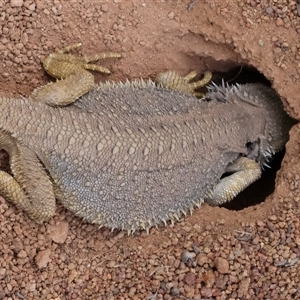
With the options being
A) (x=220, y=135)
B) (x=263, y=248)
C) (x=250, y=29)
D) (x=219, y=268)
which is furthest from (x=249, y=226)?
(x=250, y=29)

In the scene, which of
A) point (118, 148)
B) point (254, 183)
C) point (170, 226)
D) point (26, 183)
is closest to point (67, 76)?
point (118, 148)

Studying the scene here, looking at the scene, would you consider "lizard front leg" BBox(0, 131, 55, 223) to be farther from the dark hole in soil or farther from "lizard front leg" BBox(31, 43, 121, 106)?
the dark hole in soil

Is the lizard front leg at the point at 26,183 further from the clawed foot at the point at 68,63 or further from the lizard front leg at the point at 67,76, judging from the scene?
the clawed foot at the point at 68,63

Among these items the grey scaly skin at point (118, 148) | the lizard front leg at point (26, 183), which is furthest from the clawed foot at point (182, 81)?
the lizard front leg at point (26, 183)

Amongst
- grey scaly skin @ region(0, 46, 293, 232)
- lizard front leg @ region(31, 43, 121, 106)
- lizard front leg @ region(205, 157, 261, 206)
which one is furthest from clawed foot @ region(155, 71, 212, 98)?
lizard front leg @ region(205, 157, 261, 206)

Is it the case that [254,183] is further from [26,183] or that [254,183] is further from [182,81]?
[26,183]
